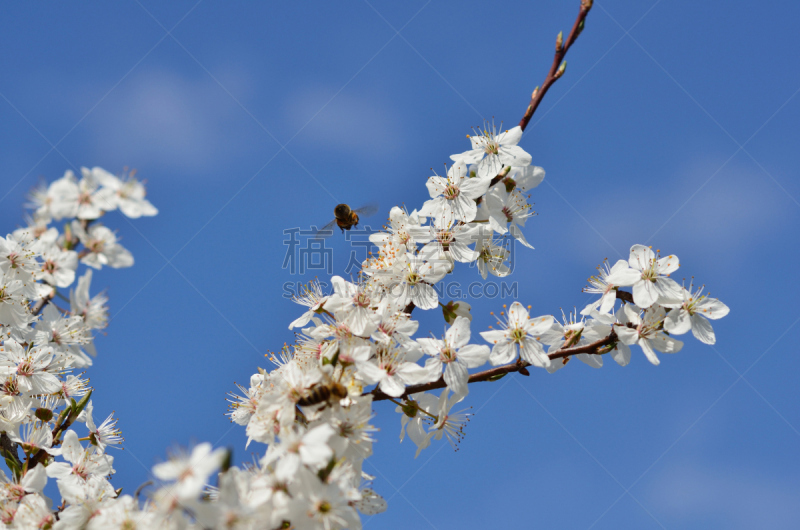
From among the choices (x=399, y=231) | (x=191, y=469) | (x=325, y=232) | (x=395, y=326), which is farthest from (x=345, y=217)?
(x=191, y=469)

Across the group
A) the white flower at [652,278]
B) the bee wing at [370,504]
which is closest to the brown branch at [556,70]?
the white flower at [652,278]

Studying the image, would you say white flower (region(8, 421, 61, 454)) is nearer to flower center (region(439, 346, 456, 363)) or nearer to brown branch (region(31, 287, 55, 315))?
brown branch (region(31, 287, 55, 315))

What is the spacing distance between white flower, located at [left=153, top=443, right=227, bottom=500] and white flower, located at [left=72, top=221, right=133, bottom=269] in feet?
2.74

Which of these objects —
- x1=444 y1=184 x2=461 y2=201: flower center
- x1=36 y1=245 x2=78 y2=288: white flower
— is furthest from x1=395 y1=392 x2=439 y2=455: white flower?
x1=36 y1=245 x2=78 y2=288: white flower

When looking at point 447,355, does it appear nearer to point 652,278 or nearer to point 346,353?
point 346,353

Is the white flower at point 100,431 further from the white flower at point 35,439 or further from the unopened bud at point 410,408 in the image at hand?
the unopened bud at point 410,408

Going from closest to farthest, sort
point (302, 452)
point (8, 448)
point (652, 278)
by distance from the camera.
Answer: point (302, 452)
point (8, 448)
point (652, 278)

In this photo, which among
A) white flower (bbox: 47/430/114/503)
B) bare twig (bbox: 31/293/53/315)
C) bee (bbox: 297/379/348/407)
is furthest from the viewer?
white flower (bbox: 47/430/114/503)

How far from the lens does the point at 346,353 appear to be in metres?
2.48

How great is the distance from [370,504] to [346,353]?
27.7 inches

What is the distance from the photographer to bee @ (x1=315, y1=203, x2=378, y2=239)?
4676 mm

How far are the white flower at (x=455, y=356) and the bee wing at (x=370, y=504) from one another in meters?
0.61

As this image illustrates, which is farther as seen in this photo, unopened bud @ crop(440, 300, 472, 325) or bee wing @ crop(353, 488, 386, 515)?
unopened bud @ crop(440, 300, 472, 325)

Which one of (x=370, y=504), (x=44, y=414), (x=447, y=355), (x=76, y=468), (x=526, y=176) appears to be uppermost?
(x=526, y=176)
